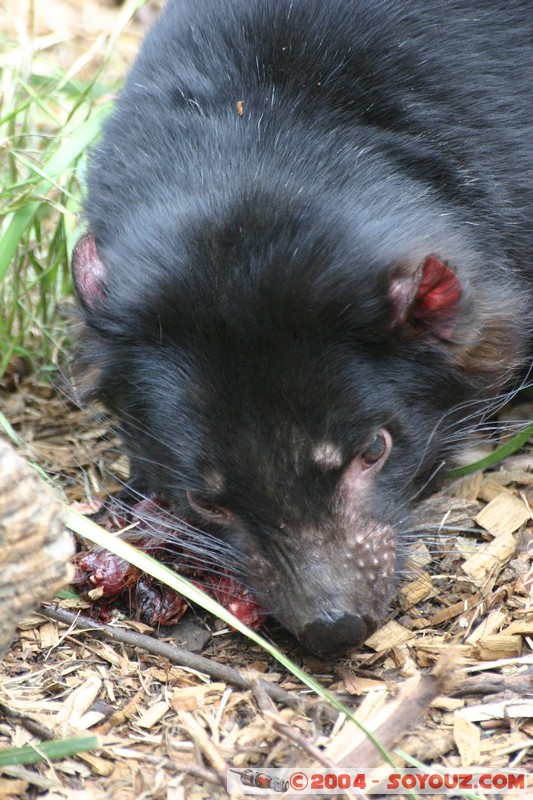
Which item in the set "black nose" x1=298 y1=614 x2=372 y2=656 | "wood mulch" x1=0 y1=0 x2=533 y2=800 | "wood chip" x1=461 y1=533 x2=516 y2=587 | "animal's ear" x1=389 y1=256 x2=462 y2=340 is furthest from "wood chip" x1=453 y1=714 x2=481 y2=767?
"animal's ear" x1=389 y1=256 x2=462 y2=340

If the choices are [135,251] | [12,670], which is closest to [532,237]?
[135,251]

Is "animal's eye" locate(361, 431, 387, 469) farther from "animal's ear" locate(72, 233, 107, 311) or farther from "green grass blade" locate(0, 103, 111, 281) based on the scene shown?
"green grass blade" locate(0, 103, 111, 281)

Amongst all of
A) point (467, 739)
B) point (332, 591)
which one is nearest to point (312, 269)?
point (332, 591)

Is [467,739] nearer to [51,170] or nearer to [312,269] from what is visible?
[312,269]

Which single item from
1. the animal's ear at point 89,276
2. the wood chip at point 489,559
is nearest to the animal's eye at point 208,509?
the animal's ear at point 89,276

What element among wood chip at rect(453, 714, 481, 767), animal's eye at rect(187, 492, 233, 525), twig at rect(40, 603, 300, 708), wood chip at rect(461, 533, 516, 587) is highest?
animal's eye at rect(187, 492, 233, 525)

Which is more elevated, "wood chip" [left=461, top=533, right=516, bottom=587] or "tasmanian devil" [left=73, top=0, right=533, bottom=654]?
"tasmanian devil" [left=73, top=0, right=533, bottom=654]
